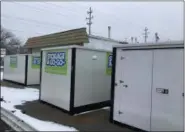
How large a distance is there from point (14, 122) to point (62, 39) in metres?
11.2

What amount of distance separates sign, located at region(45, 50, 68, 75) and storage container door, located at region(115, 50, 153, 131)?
2066 mm

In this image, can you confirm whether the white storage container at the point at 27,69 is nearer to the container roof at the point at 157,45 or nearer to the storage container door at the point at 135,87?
the storage container door at the point at 135,87

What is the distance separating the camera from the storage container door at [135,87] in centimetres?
543

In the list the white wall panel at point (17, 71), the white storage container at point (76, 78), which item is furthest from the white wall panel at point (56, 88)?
the white wall panel at point (17, 71)

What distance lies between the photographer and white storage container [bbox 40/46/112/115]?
720cm

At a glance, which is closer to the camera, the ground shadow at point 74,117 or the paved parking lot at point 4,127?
the paved parking lot at point 4,127

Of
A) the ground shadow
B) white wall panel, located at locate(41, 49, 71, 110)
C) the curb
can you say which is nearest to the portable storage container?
the ground shadow

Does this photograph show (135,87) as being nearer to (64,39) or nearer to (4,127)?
(4,127)

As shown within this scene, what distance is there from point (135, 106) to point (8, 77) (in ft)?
41.0

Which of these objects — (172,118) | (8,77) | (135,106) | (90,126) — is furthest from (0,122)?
(8,77)

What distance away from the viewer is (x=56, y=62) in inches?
314

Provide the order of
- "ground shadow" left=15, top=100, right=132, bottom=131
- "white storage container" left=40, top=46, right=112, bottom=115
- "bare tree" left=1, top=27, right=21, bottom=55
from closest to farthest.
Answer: "ground shadow" left=15, top=100, right=132, bottom=131 → "white storage container" left=40, top=46, right=112, bottom=115 → "bare tree" left=1, top=27, right=21, bottom=55

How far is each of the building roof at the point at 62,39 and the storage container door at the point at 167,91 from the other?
9.36m

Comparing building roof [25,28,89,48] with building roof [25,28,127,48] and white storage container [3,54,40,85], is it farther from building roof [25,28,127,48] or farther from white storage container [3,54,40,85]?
white storage container [3,54,40,85]
